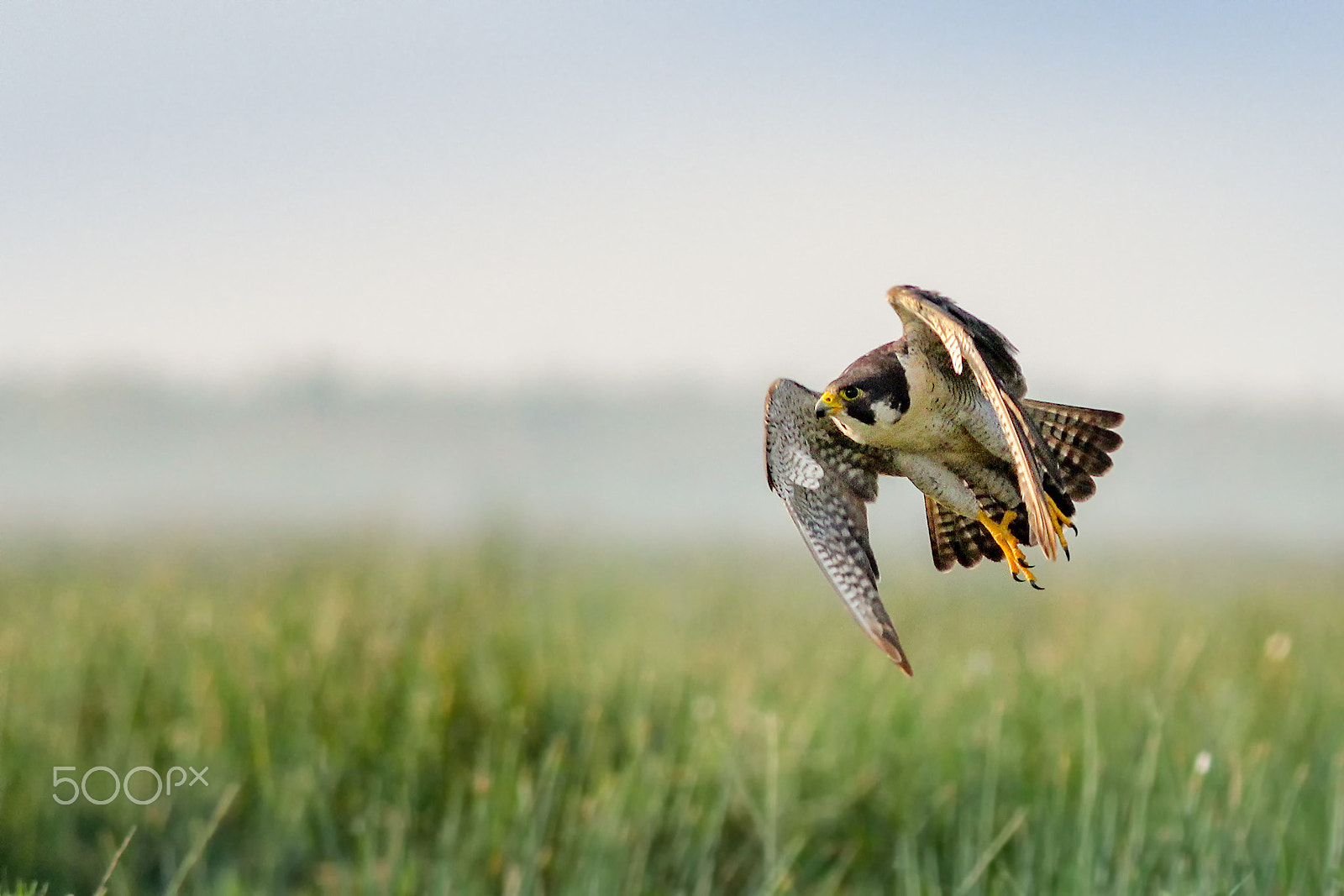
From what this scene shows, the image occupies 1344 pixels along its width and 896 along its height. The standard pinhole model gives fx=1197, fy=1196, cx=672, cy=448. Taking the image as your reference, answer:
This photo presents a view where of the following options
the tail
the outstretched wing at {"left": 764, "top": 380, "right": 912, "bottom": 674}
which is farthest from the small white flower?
the outstretched wing at {"left": 764, "top": 380, "right": 912, "bottom": 674}

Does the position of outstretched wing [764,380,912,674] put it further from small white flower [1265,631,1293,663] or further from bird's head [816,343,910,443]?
small white flower [1265,631,1293,663]

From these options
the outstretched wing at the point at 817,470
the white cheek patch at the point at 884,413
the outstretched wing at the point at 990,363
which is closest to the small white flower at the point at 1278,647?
the outstretched wing at the point at 817,470

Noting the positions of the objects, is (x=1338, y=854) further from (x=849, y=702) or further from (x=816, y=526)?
(x=816, y=526)

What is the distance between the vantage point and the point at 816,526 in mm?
2096

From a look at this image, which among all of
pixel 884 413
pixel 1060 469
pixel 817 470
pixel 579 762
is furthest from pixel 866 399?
pixel 579 762

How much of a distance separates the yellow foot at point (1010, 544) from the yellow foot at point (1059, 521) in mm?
45

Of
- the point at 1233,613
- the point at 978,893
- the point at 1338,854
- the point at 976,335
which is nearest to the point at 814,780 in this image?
the point at 978,893

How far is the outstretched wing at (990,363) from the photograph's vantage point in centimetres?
136

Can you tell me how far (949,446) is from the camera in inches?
66.1

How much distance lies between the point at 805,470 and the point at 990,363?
26.7 inches

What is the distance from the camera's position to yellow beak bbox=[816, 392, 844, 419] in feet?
4.88

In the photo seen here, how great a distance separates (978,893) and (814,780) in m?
1.22

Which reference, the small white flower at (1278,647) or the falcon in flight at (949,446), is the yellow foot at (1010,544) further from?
the small white flower at (1278,647)

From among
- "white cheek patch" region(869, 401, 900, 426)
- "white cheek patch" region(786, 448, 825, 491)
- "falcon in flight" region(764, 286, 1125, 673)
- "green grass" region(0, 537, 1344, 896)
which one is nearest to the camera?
"falcon in flight" region(764, 286, 1125, 673)
